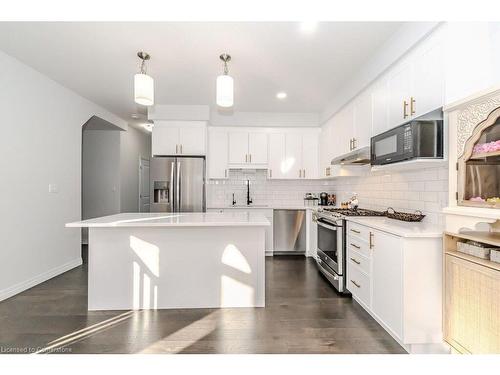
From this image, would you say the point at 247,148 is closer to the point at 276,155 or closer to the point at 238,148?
the point at 238,148

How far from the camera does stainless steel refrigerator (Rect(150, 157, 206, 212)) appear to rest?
15.2 feet

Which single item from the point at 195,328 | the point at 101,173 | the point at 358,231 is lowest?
Answer: the point at 195,328

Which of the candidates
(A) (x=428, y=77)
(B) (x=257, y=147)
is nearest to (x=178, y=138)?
(B) (x=257, y=147)

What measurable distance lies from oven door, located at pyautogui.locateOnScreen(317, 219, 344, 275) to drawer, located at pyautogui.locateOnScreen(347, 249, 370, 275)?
160mm

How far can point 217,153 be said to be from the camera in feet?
16.9

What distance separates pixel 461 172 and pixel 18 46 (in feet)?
13.2

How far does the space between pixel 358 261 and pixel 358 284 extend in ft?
0.73

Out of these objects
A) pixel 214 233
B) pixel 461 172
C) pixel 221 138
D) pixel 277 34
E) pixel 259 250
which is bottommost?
pixel 259 250

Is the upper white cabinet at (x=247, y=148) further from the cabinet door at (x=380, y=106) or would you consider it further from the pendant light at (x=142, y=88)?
the pendant light at (x=142, y=88)

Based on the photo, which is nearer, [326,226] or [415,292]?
[415,292]

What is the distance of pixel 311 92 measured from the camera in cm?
410

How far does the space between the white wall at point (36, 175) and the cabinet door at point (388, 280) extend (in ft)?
12.0
